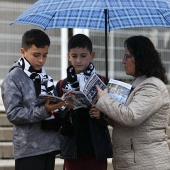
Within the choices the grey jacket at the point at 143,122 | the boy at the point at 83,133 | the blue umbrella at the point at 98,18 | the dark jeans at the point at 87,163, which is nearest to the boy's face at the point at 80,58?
the boy at the point at 83,133

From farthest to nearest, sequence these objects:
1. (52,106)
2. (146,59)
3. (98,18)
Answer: (98,18) < (146,59) < (52,106)

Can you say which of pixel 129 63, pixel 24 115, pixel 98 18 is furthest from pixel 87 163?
pixel 98 18

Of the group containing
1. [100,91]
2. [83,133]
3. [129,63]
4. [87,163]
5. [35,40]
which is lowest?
[87,163]

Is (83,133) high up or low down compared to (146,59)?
down

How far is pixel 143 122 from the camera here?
4.34 metres

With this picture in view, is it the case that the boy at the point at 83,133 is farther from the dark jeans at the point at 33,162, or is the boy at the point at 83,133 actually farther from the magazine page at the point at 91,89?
the dark jeans at the point at 33,162

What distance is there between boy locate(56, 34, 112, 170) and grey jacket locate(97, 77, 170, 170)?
34 centimetres

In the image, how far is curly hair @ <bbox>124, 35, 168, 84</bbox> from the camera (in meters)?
4.41

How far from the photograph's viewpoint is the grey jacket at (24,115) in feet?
14.1

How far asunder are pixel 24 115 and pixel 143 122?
901 mm

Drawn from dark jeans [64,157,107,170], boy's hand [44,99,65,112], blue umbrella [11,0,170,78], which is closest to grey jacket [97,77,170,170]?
boy's hand [44,99,65,112]

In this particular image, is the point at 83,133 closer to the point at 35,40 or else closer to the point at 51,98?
the point at 51,98

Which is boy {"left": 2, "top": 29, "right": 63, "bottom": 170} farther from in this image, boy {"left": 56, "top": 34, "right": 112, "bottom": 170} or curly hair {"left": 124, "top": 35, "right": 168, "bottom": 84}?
curly hair {"left": 124, "top": 35, "right": 168, "bottom": 84}

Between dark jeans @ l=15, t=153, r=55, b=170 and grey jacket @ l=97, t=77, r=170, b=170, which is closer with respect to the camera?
grey jacket @ l=97, t=77, r=170, b=170
